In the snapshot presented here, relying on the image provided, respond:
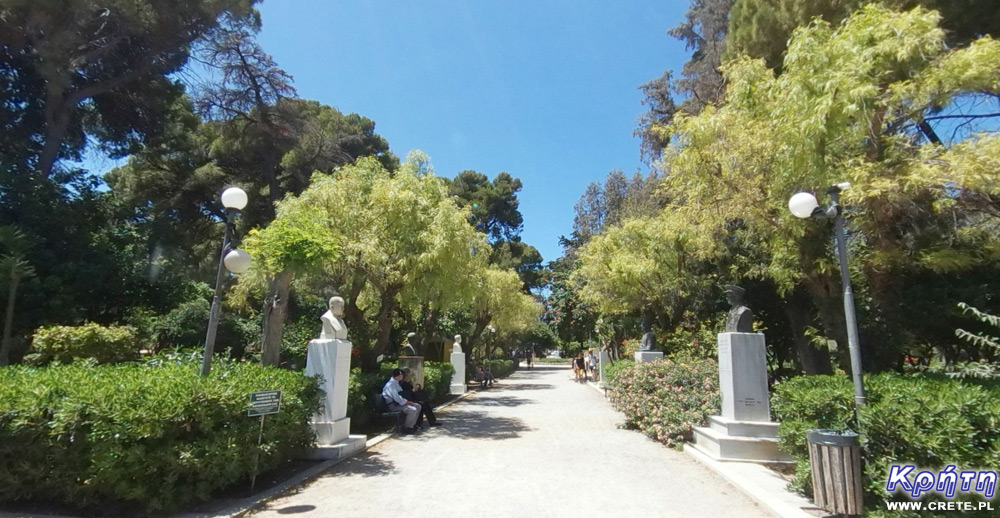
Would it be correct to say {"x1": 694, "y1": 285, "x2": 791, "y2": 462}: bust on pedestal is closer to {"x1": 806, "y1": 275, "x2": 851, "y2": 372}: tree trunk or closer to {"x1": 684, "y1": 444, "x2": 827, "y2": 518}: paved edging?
{"x1": 684, "y1": 444, "x2": 827, "y2": 518}: paved edging

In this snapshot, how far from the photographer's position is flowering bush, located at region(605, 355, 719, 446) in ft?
27.5

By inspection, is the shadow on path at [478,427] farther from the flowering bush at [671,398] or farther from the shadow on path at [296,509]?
the shadow on path at [296,509]

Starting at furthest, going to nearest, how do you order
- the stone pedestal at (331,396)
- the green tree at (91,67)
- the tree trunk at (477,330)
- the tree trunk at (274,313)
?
1. the tree trunk at (477,330)
2. the green tree at (91,67)
3. the tree trunk at (274,313)
4. the stone pedestal at (331,396)

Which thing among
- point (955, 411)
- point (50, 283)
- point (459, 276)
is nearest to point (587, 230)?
point (459, 276)

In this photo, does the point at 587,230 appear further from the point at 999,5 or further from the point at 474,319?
the point at 999,5

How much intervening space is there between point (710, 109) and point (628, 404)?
6.31 m

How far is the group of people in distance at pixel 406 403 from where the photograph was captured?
9.55 meters

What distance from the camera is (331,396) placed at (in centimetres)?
726

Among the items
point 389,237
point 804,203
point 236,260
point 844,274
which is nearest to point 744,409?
point 844,274

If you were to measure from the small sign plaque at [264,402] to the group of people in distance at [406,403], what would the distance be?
4.30m

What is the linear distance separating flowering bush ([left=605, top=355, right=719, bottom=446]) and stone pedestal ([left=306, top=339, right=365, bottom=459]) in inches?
211

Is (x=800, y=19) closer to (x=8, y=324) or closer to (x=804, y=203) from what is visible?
(x=804, y=203)

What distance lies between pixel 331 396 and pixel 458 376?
39.5ft

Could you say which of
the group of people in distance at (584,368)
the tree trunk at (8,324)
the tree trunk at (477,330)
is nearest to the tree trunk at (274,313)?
the tree trunk at (8,324)
